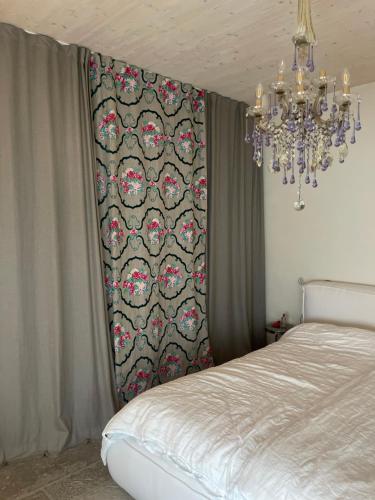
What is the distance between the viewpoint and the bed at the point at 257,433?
144 cm

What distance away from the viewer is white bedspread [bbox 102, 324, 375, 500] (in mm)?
1428

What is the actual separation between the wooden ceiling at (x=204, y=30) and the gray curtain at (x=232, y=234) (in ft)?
2.19

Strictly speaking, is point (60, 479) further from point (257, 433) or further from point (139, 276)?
point (139, 276)

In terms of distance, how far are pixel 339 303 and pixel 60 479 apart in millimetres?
2349

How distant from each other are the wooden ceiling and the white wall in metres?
Answer: 0.69

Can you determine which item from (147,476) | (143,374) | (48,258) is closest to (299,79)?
(48,258)

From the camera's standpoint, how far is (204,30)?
7.39ft

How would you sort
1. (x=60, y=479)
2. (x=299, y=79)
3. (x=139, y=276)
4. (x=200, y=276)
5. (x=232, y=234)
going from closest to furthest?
1. (x=299, y=79)
2. (x=60, y=479)
3. (x=139, y=276)
4. (x=200, y=276)
5. (x=232, y=234)

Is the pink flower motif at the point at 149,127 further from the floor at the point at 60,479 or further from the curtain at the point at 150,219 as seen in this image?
the floor at the point at 60,479

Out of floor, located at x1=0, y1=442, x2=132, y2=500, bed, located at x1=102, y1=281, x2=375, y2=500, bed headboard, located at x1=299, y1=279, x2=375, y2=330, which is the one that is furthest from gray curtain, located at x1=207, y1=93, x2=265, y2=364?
floor, located at x1=0, y1=442, x2=132, y2=500

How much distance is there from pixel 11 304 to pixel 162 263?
118 cm

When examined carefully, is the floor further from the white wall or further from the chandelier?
the white wall

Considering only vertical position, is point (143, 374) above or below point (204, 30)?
below

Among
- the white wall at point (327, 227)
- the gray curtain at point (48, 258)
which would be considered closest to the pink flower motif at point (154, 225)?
the gray curtain at point (48, 258)
